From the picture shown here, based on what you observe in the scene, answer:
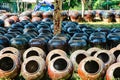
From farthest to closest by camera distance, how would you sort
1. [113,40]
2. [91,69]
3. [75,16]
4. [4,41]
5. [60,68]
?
[75,16]
[113,40]
[4,41]
[60,68]
[91,69]

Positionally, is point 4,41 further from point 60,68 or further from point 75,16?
point 75,16

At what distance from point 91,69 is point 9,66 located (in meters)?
2.10

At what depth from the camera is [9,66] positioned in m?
9.16

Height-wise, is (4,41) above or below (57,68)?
above

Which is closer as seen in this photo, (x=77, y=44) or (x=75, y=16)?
(x=77, y=44)

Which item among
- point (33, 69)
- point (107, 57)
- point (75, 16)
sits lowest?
point (75, 16)

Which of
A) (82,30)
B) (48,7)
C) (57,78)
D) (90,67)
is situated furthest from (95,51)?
(48,7)

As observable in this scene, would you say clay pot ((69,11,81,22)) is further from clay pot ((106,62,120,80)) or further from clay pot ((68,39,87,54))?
clay pot ((106,62,120,80))

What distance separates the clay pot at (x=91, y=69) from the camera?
851cm

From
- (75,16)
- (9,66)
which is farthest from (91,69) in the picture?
(75,16)

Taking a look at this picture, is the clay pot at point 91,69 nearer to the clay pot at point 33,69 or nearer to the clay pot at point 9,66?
the clay pot at point 33,69

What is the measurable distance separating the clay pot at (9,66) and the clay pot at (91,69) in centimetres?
159

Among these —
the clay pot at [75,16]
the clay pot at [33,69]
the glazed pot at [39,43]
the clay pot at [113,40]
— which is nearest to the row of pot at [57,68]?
the clay pot at [33,69]

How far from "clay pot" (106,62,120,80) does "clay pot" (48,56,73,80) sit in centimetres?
92
